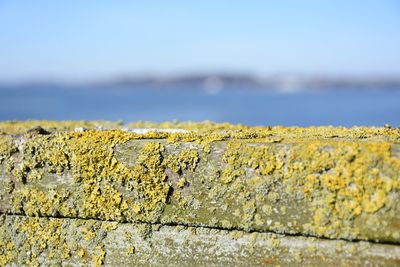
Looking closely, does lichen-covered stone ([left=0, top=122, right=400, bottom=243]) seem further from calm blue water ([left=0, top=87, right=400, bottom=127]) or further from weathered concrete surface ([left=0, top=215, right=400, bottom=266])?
calm blue water ([left=0, top=87, right=400, bottom=127])

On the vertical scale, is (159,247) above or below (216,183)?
below

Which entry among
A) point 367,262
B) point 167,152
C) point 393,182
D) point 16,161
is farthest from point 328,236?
point 16,161

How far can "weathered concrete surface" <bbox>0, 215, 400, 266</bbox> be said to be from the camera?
268cm

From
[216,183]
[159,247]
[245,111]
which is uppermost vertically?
[245,111]

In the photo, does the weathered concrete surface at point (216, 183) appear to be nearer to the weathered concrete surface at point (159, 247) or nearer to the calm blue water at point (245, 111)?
the weathered concrete surface at point (159, 247)

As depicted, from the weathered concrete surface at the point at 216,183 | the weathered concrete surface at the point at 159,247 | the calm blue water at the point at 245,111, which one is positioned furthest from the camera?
the calm blue water at the point at 245,111

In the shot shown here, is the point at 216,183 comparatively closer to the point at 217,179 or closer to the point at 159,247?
the point at 217,179

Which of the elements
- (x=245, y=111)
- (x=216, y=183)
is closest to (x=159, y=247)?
(x=216, y=183)

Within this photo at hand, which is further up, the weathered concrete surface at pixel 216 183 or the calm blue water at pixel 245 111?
the calm blue water at pixel 245 111

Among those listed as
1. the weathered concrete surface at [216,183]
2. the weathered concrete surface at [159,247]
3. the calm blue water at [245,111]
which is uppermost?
the calm blue water at [245,111]

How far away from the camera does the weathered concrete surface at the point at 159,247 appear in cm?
268

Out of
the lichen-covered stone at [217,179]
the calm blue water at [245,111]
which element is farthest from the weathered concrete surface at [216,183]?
the calm blue water at [245,111]

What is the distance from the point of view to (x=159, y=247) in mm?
3053

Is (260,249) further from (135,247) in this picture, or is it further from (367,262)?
(135,247)
